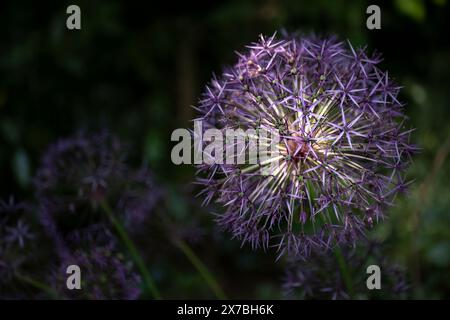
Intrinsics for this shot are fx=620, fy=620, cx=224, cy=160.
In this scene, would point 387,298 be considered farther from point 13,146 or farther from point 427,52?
point 13,146

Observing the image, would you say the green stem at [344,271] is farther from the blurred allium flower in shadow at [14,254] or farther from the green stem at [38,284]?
the blurred allium flower in shadow at [14,254]

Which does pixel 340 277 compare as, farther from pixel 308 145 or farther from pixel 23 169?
pixel 23 169

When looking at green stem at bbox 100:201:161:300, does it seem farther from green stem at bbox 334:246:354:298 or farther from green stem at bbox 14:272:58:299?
green stem at bbox 334:246:354:298

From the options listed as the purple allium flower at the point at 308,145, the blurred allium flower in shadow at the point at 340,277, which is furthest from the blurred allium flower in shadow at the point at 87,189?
the blurred allium flower in shadow at the point at 340,277

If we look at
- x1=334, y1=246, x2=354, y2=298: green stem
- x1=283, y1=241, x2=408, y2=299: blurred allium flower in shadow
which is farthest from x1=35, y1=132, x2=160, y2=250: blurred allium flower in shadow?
x1=334, y1=246, x2=354, y2=298: green stem
